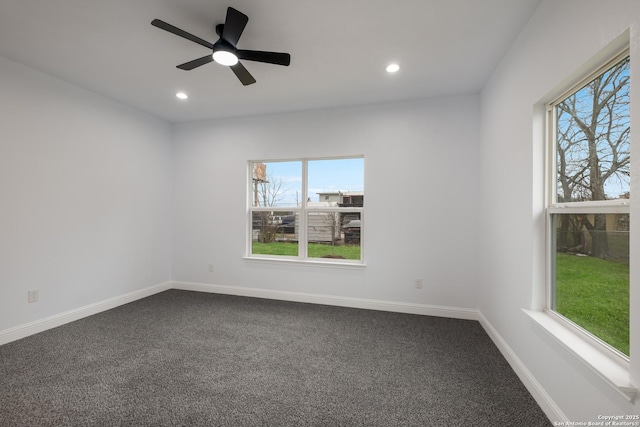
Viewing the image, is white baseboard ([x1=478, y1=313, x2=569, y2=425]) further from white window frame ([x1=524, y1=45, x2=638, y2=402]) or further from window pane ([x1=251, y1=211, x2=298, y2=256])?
window pane ([x1=251, y1=211, x2=298, y2=256])

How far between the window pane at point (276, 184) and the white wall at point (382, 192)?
7.4 inches

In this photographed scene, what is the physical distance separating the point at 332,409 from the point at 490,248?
2149mm

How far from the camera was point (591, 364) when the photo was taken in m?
1.33

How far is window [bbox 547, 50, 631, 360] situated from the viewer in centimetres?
136

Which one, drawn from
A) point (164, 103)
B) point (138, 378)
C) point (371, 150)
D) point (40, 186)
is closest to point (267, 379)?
point (138, 378)

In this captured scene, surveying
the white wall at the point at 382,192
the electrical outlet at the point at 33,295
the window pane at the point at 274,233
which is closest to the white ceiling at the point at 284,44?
the white wall at the point at 382,192

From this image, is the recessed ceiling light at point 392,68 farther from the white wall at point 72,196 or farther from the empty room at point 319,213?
the white wall at point 72,196

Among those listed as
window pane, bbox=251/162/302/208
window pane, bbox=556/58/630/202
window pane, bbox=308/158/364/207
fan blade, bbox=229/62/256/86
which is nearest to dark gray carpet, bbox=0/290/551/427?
window pane, bbox=556/58/630/202

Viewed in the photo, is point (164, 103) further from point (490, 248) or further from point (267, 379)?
point (490, 248)

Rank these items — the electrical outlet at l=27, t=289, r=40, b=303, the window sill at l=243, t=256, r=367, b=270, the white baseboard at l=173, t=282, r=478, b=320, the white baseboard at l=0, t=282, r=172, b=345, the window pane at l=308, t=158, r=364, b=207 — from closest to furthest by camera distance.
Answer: the white baseboard at l=0, t=282, r=172, b=345 < the electrical outlet at l=27, t=289, r=40, b=303 < the white baseboard at l=173, t=282, r=478, b=320 < the window sill at l=243, t=256, r=367, b=270 < the window pane at l=308, t=158, r=364, b=207

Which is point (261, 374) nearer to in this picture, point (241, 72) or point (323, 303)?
point (323, 303)

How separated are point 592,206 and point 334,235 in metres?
2.72

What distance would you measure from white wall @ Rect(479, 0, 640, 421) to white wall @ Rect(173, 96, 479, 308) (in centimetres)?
30

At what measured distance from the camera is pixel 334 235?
3898mm
